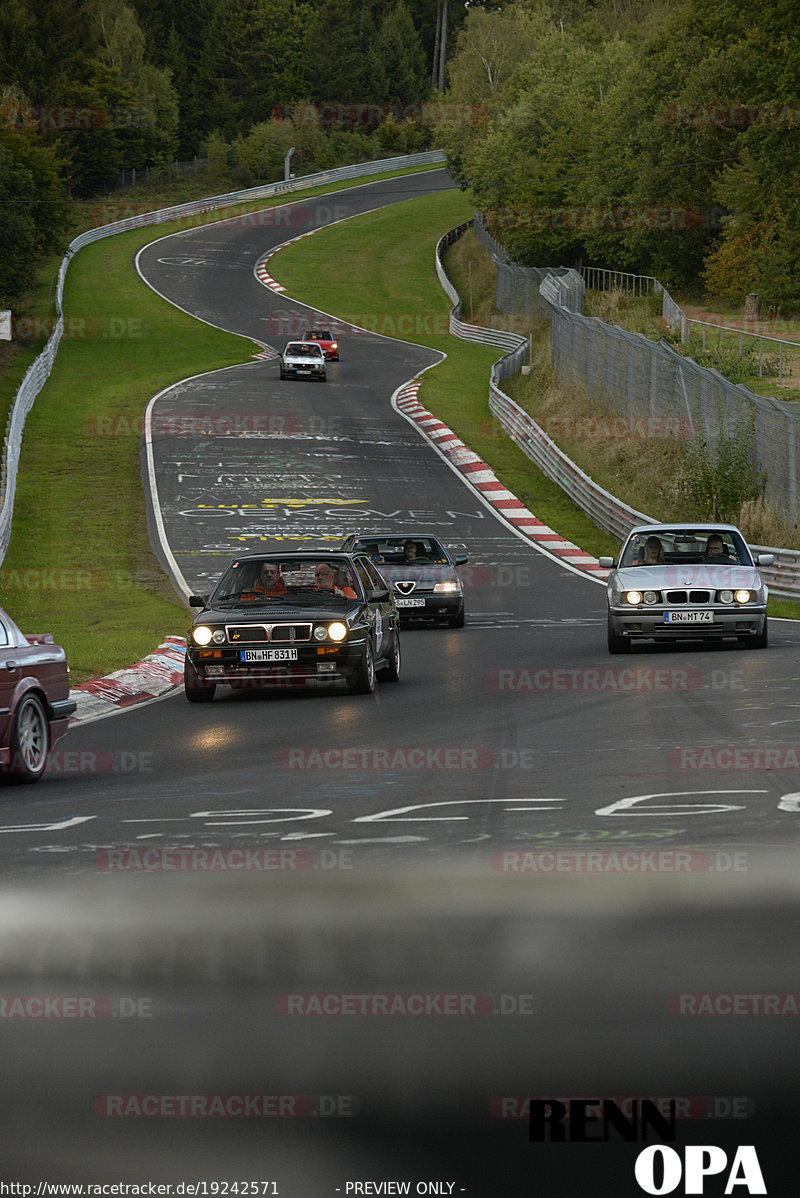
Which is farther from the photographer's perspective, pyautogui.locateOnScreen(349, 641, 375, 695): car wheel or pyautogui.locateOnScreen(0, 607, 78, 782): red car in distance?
pyautogui.locateOnScreen(349, 641, 375, 695): car wheel

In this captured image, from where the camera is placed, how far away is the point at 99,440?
46312mm

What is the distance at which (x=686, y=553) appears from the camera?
64.6ft

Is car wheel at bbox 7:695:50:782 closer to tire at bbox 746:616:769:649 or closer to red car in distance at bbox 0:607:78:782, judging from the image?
red car in distance at bbox 0:607:78:782

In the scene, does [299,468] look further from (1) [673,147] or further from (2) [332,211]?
(2) [332,211]

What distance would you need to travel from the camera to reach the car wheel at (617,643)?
18.2 metres

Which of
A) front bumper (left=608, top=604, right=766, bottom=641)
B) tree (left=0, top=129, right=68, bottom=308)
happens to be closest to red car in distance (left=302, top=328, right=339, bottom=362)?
tree (left=0, top=129, right=68, bottom=308)

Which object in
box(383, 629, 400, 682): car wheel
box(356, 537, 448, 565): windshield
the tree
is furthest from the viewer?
the tree

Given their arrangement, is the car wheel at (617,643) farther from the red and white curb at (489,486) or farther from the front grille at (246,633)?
the red and white curb at (489,486)

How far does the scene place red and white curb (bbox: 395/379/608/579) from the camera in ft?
108

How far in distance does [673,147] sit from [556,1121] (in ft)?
223

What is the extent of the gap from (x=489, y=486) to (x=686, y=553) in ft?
72.0

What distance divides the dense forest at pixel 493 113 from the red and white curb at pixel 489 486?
1464cm

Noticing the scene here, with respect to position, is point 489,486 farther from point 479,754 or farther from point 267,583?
point 479,754

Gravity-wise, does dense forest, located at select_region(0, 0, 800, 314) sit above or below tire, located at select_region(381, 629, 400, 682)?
above
